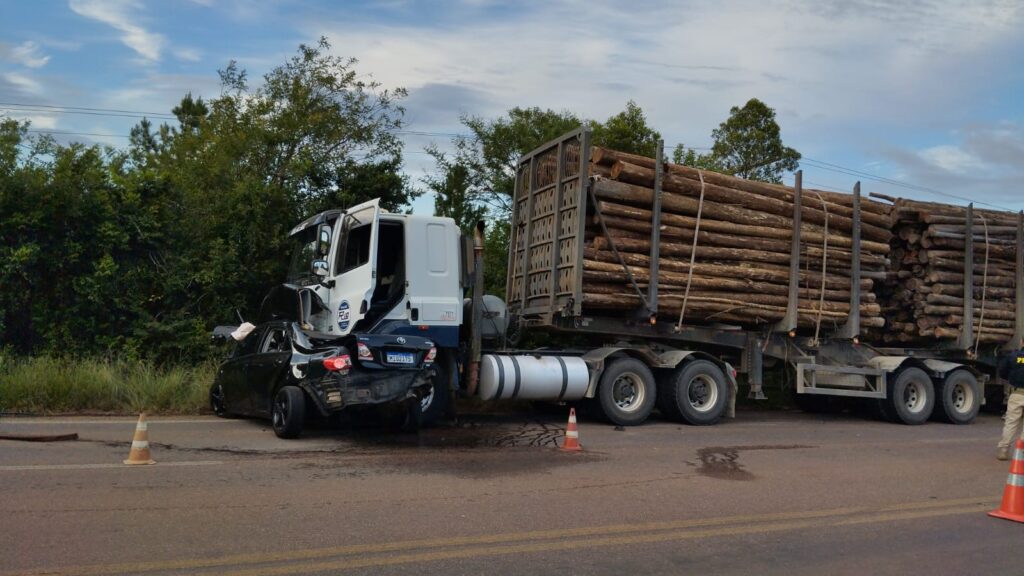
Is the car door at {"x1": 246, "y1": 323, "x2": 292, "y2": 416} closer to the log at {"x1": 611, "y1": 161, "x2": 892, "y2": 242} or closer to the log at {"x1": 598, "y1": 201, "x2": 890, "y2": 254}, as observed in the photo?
the log at {"x1": 598, "y1": 201, "x2": 890, "y2": 254}

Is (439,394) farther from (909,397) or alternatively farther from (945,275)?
(945,275)

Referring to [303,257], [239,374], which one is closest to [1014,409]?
[303,257]

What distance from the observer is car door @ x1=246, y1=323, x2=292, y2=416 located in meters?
10.6

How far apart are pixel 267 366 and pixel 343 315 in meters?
1.34

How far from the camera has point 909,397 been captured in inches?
632

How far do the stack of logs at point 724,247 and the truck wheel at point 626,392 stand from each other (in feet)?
3.12

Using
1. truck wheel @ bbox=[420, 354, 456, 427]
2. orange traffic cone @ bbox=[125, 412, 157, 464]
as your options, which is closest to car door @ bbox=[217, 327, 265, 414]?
truck wheel @ bbox=[420, 354, 456, 427]

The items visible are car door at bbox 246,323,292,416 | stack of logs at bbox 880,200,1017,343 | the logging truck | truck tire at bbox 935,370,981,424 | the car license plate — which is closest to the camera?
the car license plate

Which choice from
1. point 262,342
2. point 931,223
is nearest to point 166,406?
point 262,342

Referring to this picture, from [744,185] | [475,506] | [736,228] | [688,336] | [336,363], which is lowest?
[475,506]

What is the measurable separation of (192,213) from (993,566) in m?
13.4

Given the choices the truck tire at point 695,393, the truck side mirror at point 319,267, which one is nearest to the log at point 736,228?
the truck tire at point 695,393

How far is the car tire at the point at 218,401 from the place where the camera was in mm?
12359

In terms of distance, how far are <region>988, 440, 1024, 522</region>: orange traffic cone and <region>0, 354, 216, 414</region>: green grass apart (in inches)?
400
